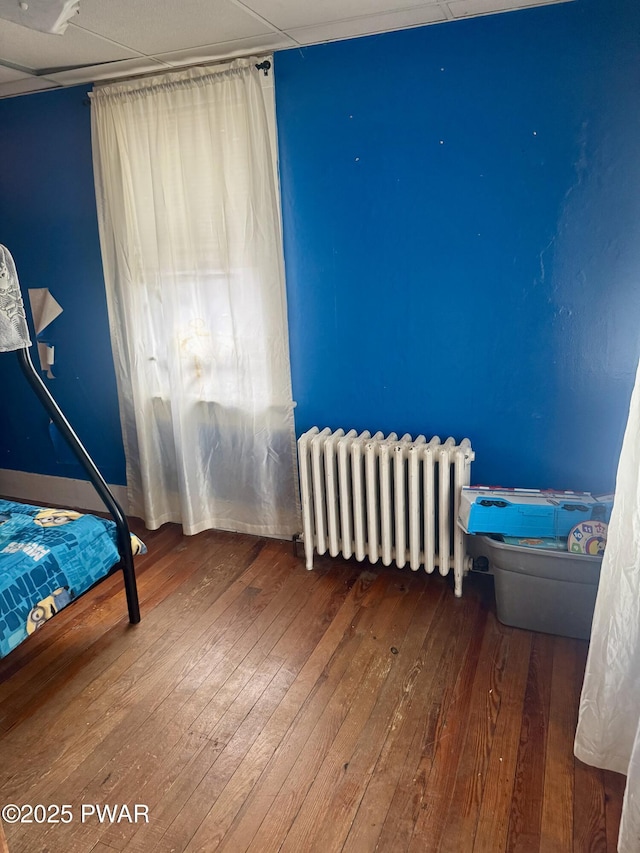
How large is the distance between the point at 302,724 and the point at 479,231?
199cm

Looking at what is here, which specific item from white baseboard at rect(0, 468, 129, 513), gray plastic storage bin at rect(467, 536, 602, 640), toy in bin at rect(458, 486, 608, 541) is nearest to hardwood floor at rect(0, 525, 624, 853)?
gray plastic storage bin at rect(467, 536, 602, 640)

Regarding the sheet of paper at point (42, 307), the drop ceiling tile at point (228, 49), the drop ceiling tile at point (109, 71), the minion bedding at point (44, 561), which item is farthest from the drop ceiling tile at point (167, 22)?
the minion bedding at point (44, 561)

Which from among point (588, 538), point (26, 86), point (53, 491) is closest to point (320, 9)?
point (26, 86)

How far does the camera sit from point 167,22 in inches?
90.0

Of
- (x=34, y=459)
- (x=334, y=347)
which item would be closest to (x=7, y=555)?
(x=334, y=347)

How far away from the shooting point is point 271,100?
2678 mm

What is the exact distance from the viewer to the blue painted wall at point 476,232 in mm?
2293

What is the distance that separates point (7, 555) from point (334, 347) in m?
1.61

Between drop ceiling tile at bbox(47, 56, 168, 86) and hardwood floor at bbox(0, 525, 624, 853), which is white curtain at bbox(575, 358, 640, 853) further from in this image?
drop ceiling tile at bbox(47, 56, 168, 86)

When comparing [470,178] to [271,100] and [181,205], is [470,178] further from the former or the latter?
[181,205]

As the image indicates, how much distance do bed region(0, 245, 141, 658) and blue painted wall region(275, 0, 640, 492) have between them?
1156mm

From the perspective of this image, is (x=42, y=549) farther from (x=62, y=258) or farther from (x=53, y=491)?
(x=62, y=258)

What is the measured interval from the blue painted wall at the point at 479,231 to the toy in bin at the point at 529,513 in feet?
0.86

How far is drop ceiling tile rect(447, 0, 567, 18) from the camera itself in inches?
86.4
